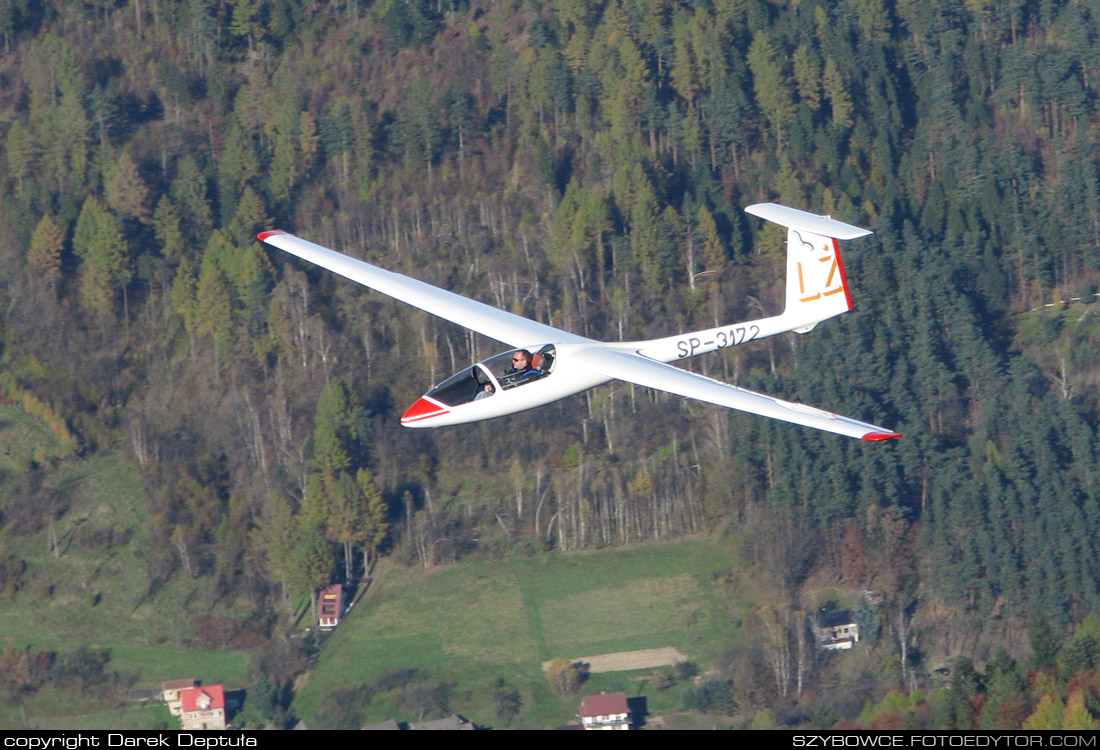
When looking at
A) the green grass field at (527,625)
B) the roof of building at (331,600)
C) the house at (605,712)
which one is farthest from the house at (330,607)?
the house at (605,712)

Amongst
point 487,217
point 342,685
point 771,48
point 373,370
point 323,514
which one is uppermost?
point 771,48

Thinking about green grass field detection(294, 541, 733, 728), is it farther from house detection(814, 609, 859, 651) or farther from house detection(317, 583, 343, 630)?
house detection(814, 609, 859, 651)

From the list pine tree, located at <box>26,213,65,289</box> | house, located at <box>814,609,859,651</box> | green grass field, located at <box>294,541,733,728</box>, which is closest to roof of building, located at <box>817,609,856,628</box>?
house, located at <box>814,609,859,651</box>

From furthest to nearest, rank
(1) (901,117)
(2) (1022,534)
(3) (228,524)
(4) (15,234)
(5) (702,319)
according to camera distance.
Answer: (1) (901,117) < (4) (15,234) < (5) (702,319) < (3) (228,524) < (2) (1022,534)

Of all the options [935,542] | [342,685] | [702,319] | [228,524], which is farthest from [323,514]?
[935,542]

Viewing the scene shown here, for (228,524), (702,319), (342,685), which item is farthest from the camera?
(702,319)

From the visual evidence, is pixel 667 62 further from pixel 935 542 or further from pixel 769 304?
pixel 935 542

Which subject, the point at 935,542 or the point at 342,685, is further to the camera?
the point at 935,542
